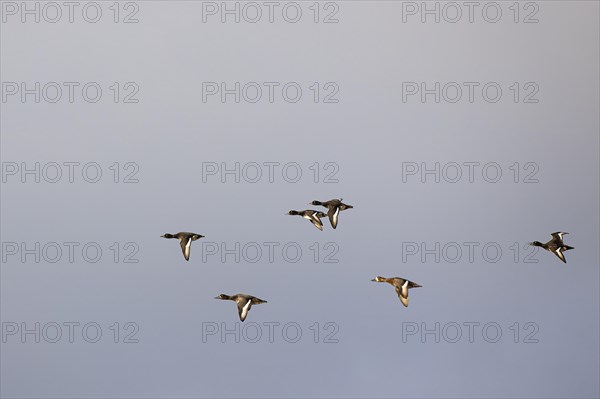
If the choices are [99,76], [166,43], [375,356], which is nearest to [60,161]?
[99,76]

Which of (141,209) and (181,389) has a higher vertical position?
(141,209)

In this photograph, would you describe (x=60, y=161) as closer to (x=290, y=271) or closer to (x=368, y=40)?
(x=290, y=271)

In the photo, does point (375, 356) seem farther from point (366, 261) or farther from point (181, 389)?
point (181, 389)

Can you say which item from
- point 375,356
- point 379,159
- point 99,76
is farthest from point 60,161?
point 375,356

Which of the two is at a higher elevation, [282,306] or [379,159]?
[379,159]

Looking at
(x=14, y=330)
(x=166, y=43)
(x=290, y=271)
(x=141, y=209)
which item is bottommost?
(x=14, y=330)

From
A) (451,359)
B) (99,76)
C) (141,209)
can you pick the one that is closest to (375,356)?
(451,359)

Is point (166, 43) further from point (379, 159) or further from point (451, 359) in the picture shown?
point (451, 359)

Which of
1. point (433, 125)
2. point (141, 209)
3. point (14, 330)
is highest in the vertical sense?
point (433, 125)
